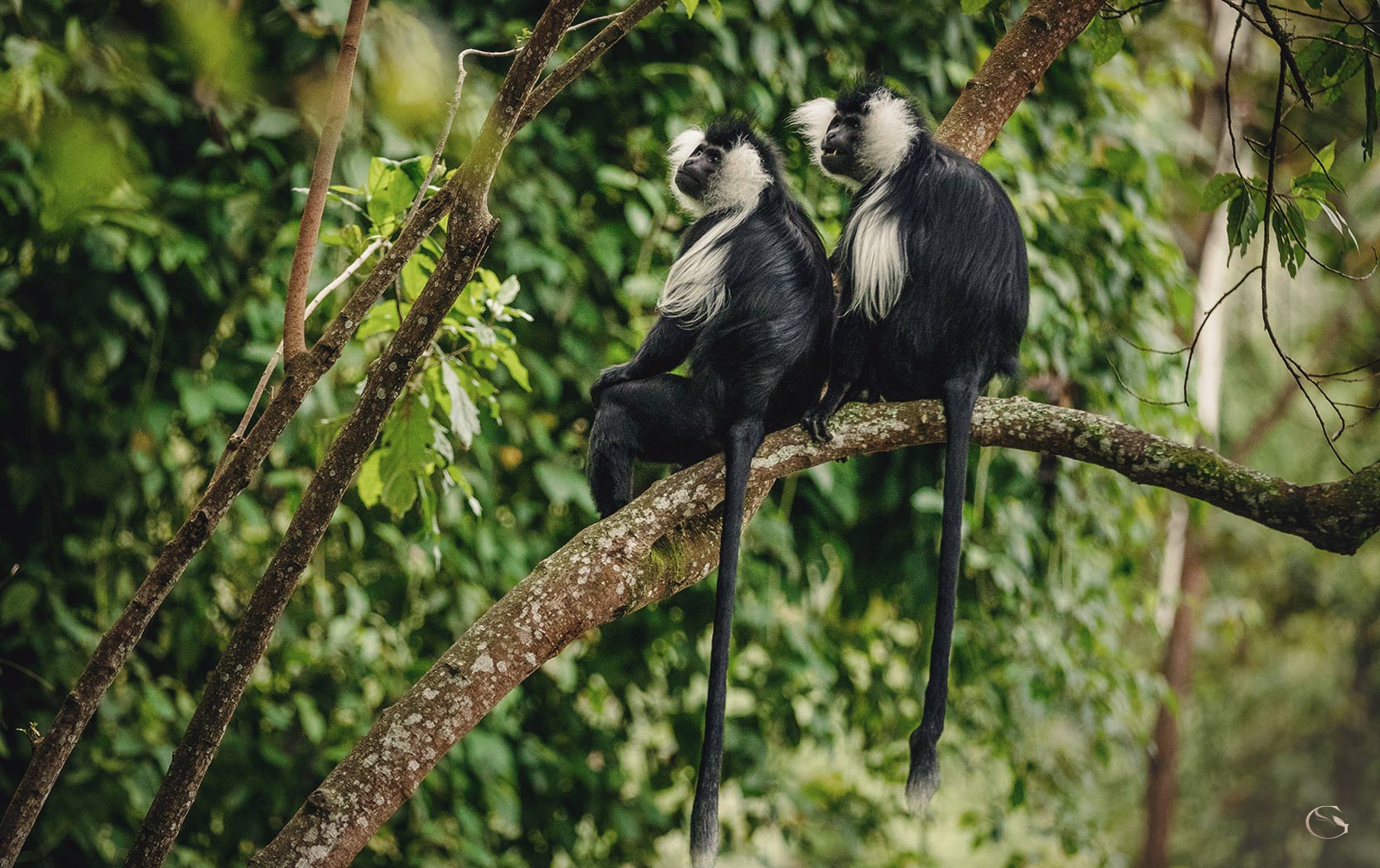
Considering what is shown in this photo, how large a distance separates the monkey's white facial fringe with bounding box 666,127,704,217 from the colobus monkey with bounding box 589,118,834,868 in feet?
0.28

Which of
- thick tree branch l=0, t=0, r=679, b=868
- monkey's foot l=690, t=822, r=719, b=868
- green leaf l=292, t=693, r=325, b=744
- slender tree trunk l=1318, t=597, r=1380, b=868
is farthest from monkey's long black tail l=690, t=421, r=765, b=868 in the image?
slender tree trunk l=1318, t=597, r=1380, b=868

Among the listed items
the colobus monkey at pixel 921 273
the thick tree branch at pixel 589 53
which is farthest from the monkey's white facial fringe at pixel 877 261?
the thick tree branch at pixel 589 53

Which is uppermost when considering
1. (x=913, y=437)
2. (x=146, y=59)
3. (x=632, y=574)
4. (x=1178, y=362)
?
(x=146, y=59)

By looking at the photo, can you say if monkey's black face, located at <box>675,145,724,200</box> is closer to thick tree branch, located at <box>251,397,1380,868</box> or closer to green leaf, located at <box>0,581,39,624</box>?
thick tree branch, located at <box>251,397,1380,868</box>

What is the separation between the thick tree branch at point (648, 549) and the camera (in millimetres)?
1269

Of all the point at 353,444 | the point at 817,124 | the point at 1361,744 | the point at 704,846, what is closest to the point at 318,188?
the point at 353,444

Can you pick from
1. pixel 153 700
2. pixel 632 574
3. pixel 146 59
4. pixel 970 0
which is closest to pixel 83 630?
pixel 153 700

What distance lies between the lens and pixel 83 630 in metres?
2.43

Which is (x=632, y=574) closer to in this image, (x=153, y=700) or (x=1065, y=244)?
(x=153, y=700)

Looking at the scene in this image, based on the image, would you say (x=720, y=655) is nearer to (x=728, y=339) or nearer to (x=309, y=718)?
(x=728, y=339)

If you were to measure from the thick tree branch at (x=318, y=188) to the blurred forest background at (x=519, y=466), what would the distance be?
370 mm

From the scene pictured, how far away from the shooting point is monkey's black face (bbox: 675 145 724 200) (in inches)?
89.1

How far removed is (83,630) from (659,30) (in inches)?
76.7

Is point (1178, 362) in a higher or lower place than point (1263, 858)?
higher
